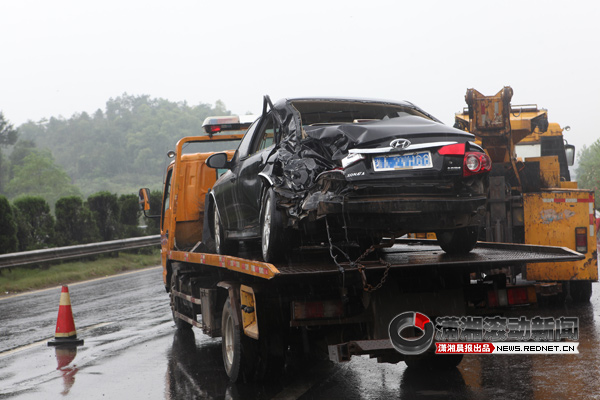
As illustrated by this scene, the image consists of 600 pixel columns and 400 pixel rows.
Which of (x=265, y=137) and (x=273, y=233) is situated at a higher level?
(x=265, y=137)

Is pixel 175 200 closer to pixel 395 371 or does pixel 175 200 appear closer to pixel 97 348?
pixel 97 348

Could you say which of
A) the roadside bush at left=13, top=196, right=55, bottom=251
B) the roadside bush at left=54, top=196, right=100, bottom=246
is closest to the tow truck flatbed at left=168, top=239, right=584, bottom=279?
the roadside bush at left=13, top=196, right=55, bottom=251

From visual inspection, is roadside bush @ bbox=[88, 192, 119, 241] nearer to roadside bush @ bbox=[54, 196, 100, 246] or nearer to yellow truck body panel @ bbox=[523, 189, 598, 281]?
roadside bush @ bbox=[54, 196, 100, 246]

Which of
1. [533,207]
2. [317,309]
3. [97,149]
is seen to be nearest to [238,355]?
[317,309]

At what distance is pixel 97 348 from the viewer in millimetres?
8594

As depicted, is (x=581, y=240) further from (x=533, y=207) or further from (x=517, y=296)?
(x=517, y=296)

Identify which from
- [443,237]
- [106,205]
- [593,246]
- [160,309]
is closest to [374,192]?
[443,237]

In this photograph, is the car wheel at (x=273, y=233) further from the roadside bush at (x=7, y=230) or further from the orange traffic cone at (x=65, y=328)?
the roadside bush at (x=7, y=230)

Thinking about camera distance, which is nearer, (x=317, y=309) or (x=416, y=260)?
(x=317, y=309)

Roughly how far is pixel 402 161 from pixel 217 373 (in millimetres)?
2827

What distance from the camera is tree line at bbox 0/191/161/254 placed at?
1905cm

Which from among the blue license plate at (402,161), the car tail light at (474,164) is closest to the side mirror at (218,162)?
the blue license plate at (402,161)

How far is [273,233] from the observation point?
5938 mm

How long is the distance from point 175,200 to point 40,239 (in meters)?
13.2
